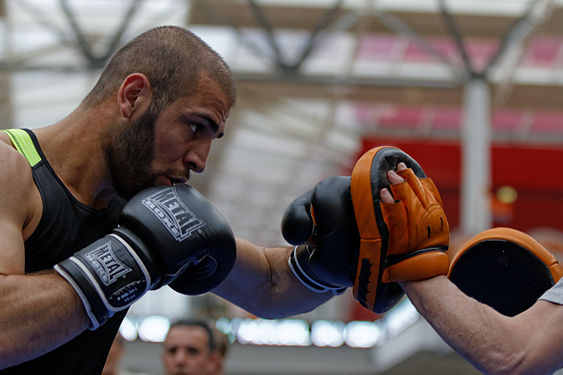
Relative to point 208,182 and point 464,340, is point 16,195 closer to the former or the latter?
point 464,340

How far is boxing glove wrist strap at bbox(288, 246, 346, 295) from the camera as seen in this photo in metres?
2.50

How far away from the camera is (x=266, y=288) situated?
2.66 metres

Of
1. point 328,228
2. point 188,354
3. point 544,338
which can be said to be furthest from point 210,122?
point 188,354

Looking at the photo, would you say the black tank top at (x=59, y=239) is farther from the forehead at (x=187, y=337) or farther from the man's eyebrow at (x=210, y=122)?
the forehead at (x=187, y=337)

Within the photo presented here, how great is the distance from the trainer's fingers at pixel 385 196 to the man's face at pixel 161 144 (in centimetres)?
52

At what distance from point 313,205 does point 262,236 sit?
20627 mm

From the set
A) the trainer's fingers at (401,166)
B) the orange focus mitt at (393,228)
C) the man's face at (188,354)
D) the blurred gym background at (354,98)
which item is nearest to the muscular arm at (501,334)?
the orange focus mitt at (393,228)

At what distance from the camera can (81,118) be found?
7.34 ft

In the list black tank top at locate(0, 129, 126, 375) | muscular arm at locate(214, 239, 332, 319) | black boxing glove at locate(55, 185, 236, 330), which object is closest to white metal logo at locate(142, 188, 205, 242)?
black boxing glove at locate(55, 185, 236, 330)

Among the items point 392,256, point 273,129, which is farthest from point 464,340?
point 273,129

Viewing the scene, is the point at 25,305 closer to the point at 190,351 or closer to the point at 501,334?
the point at 501,334

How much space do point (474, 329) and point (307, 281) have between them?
2.20ft

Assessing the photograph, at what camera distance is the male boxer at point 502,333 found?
196cm

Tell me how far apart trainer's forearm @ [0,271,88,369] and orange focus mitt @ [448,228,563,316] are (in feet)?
3.91
